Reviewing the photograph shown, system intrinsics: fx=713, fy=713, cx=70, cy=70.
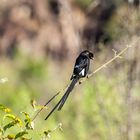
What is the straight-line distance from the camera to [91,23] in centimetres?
2233

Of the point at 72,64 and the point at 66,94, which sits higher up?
the point at 72,64

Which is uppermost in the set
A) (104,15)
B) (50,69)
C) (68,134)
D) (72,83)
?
(104,15)

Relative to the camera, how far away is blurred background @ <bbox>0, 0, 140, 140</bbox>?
7.57m

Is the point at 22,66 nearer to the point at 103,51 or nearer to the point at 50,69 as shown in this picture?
the point at 50,69

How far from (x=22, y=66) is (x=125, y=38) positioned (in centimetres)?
1024

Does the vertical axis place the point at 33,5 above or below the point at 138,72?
above

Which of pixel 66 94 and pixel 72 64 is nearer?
pixel 66 94

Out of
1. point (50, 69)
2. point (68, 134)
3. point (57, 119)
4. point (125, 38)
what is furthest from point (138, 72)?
point (50, 69)

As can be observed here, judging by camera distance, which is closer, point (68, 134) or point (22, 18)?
point (68, 134)

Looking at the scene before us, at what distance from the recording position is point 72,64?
15.6 metres

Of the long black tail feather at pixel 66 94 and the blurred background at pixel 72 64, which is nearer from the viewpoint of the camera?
the long black tail feather at pixel 66 94

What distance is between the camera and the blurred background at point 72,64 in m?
7.57

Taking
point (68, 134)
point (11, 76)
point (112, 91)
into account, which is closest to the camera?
point (112, 91)

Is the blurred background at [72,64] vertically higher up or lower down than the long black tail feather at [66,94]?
higher up
